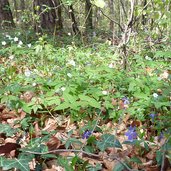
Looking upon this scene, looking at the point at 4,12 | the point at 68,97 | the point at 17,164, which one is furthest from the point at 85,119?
the point at 4,12

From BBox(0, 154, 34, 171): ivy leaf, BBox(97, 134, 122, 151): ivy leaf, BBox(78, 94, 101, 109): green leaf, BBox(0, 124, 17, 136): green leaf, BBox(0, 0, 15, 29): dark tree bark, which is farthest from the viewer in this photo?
BBox(0, 0, 15, 29): dark tree bark

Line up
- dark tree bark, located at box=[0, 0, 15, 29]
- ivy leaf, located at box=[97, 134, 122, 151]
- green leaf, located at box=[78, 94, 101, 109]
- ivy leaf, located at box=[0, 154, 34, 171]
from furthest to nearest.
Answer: dark tree bark, located at box=[0, 0, 15, 29]
green leaf, located at box=[78, 94, 101, 109]
ivy leaf, located at box=[97, 134, 122, 151]
ivy leaf, located at box=[0, 154, 34, 171]

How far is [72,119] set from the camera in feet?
8.32

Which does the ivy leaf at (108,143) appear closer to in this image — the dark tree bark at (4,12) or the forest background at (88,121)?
the forest background at (88,121)

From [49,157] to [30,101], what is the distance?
0.99 m

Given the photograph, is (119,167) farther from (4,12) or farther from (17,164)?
(4,12)

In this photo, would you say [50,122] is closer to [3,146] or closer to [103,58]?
[3,146]

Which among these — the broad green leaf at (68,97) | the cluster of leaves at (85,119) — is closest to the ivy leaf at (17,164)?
the cluster of leaves at (85,119)

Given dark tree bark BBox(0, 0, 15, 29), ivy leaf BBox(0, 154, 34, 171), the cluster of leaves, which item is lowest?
the cluster of leaves

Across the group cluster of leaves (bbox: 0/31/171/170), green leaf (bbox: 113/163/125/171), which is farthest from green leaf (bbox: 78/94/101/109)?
green leaf (bbox: 113/163/125/171)

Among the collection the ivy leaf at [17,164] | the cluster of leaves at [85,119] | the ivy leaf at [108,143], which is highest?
the ivy leaf at [17,164]

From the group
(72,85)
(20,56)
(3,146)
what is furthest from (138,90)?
(20,56)

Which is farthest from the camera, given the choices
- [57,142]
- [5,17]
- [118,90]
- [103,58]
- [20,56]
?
[5,17]

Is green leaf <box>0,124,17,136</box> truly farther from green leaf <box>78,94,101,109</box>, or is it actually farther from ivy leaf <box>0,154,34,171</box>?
green leaf <box>78,94,101,109</box>
